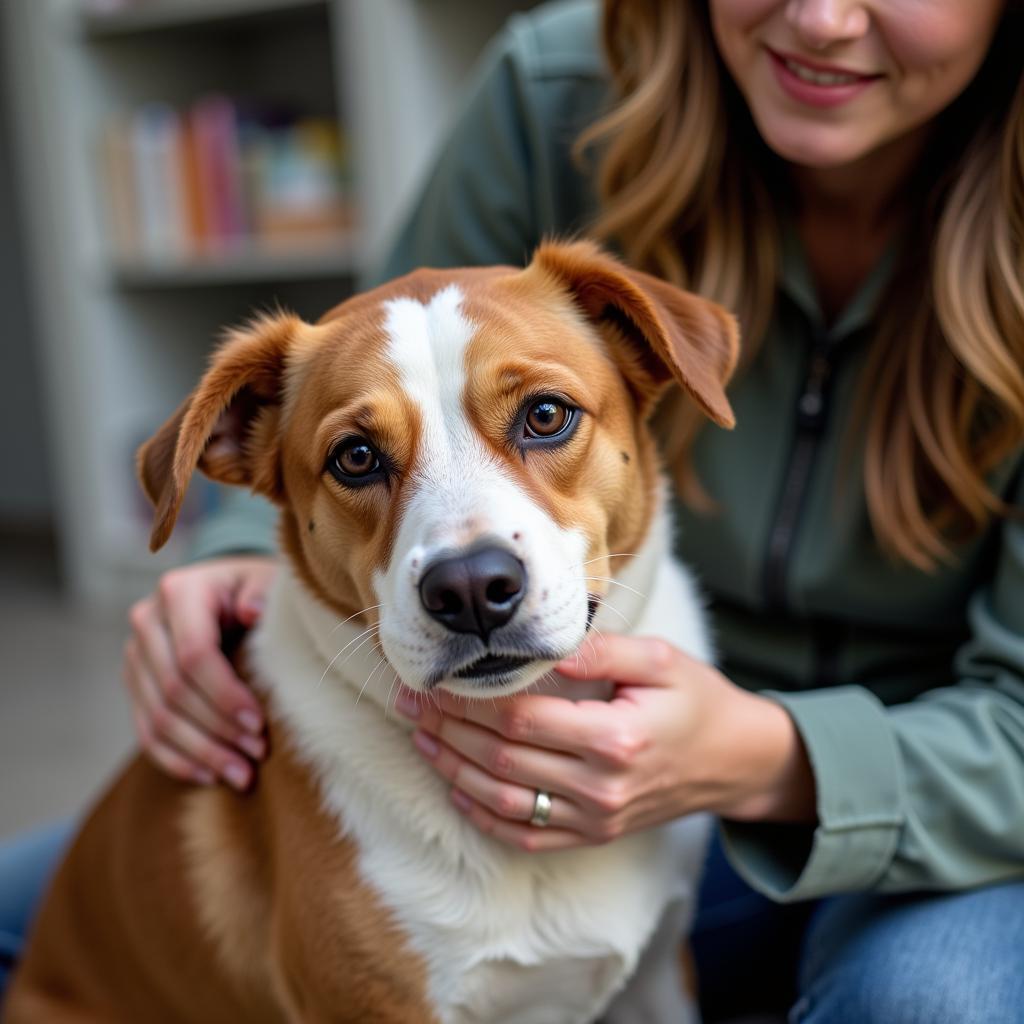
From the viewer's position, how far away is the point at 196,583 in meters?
1.23

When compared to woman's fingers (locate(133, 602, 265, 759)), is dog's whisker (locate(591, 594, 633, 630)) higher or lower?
higher

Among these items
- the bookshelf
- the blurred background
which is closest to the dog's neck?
the blurred background

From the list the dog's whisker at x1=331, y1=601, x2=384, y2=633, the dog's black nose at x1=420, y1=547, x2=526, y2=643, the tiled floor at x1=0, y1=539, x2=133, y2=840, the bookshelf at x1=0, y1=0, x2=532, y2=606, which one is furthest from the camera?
the bookshelf at x1=0, y1=0, x2=532, y2=606

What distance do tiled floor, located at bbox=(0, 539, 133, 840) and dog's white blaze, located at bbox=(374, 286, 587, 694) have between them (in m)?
1.57

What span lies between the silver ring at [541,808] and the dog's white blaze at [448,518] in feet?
0.44

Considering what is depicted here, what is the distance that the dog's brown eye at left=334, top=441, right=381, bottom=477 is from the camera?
99 cm

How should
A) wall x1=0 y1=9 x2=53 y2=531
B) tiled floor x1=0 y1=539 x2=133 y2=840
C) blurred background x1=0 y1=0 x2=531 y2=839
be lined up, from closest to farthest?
tiled floor x1=0 y1=539 x2=133 y2=840, blurred background x1=0 y1=0 x2=531 y2=839, wall x1=0 y1=9 x2=53 y2=531

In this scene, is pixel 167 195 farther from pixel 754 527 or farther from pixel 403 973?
pixel 403 973

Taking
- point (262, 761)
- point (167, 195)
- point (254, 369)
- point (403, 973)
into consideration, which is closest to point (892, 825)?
point (403, 973)

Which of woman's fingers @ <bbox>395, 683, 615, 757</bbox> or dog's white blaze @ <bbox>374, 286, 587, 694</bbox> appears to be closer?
dog's white blaze @ <bbox>374, 286, 587, 694</bbox>

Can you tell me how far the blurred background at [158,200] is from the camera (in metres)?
2.68

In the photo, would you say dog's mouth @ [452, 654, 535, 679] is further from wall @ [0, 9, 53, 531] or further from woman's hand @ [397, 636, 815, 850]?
wall @ [0, 9, 53, 531]

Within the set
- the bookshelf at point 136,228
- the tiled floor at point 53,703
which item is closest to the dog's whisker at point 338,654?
the tiled floor at point 53,703

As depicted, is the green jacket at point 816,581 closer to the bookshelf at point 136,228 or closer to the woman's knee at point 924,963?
the woman's knee at point 924,963
